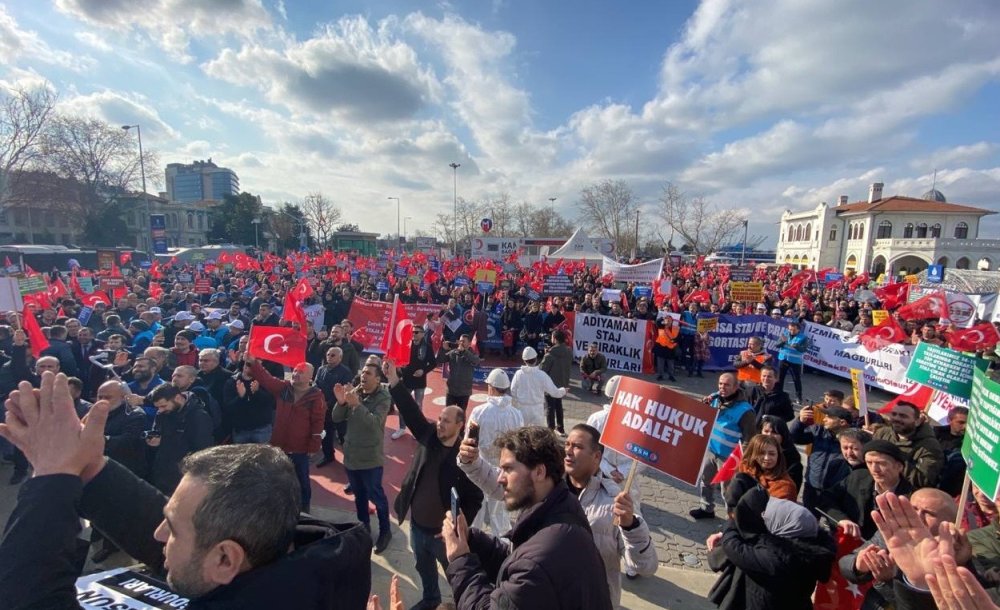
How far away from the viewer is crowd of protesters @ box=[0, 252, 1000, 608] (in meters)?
1.47

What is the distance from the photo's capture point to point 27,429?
150 centimetres

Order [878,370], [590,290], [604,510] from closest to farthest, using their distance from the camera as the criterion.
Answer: [604,510]
[878,370]
[590,290]

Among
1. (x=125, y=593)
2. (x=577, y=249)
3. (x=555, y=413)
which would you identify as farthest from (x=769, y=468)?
(x=577, y=249)

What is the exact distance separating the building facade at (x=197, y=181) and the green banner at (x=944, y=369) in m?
132

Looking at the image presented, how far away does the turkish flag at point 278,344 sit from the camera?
18.7 feet

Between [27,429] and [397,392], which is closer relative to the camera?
[27,429]

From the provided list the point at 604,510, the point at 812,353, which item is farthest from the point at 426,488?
the point at 812,353

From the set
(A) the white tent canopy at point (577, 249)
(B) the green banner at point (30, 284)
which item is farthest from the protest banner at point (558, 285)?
(A) the white tent canopy at point (577, 249)

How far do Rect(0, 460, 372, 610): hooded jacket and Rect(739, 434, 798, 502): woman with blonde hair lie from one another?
2.78m

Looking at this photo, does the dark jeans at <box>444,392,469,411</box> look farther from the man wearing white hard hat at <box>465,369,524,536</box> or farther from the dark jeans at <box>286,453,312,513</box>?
the dark jeans at <box>286,453,312,513</box>

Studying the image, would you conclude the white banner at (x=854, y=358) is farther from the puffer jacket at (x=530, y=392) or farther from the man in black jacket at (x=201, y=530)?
the man in black jacket at (x=201, y=530)

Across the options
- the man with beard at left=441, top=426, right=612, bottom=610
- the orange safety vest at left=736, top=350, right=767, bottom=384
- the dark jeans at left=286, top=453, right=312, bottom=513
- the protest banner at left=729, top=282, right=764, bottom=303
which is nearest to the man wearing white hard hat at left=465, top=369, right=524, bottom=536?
the dark jeans at left=286, top=453, right=312, bottom=513

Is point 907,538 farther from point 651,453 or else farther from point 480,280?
point 480,280

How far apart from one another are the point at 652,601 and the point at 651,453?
1.52 m
